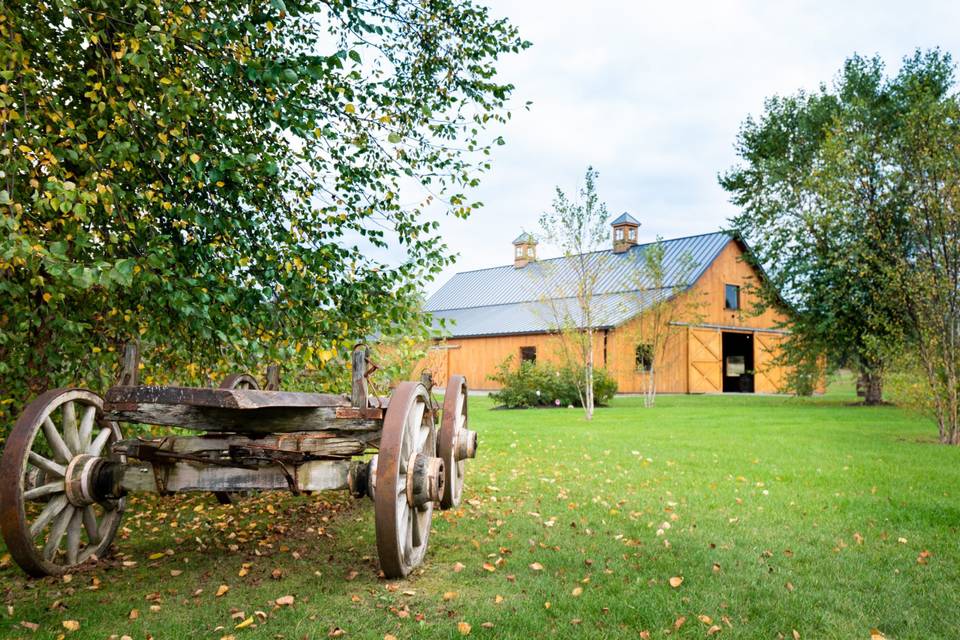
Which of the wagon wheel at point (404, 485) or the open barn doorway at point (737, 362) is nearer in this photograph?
the wagon wheel at point (404, 485)

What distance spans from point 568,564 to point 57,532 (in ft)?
10.5

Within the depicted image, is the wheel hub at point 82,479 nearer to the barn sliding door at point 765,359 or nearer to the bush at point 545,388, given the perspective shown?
the bush at point 545,388

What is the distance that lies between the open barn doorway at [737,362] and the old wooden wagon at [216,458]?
2902cm

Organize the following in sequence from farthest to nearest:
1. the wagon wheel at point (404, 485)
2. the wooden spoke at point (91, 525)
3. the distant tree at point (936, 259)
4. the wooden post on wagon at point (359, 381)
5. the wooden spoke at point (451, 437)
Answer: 1. the distant tree at point (936, 259)
2. the wooden spoke at point (451, 437)
3. the wooden spoke at point (91, 525)
4. the wooden post on wagon at point (359, 381)
5. the wagon wheel at point (404, 485)

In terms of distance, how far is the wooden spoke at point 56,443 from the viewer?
427 cm

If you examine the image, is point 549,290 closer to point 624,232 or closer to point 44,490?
point 624,232

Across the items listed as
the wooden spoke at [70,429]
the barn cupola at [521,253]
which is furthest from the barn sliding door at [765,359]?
the wooden spoke at [70,429]

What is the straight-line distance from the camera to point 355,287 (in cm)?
675

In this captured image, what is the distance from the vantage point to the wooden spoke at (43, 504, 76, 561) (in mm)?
4309

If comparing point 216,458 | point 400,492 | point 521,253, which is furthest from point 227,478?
point 521,253

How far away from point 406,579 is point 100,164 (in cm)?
360

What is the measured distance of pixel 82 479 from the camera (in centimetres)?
441

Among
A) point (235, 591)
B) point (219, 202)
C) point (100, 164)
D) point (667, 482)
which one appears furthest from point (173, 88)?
point (667, 482)

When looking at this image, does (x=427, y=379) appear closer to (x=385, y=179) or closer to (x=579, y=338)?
(x=385, y=179)
